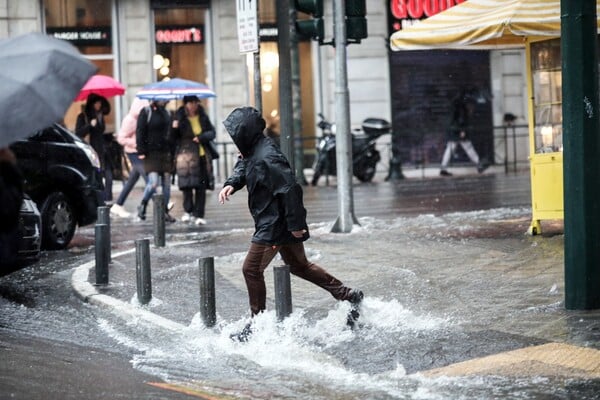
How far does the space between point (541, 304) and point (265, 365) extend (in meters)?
2.55

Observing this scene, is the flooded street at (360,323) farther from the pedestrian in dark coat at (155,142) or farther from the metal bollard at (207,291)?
the pedestrian in dark coat at (155,142)

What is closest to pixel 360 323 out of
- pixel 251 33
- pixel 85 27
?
pixel 251 33

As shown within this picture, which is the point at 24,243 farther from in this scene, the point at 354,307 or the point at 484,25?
the point at 484,25

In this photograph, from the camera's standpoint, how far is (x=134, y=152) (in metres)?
19.9

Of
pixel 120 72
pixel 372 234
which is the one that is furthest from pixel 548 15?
pixel 120 72

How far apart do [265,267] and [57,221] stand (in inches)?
279

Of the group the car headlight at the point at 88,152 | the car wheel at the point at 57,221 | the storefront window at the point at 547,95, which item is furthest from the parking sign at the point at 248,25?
the car headlight at the point at 88,152

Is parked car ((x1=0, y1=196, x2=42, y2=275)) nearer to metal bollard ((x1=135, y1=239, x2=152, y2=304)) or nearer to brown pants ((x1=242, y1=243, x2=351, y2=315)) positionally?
metal bollard ((x1=135, y1=239, x2=152, y2=304))

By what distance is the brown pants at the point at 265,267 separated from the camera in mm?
8992

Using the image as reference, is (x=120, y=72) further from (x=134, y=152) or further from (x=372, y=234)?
(x=372, y=234)

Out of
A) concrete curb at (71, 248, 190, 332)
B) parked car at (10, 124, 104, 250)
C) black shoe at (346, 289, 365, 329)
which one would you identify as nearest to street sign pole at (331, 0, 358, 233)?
parked car at (10, 124, 104, 250)

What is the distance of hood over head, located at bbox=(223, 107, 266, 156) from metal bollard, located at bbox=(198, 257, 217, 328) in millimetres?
1046

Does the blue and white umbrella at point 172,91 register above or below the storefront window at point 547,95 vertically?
above

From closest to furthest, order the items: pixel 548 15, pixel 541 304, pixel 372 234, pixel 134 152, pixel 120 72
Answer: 1. pixel 541 304
2. pixel 548 15
3. pixel 372 234
4. pixel 134 152
5. pixel 120 72
